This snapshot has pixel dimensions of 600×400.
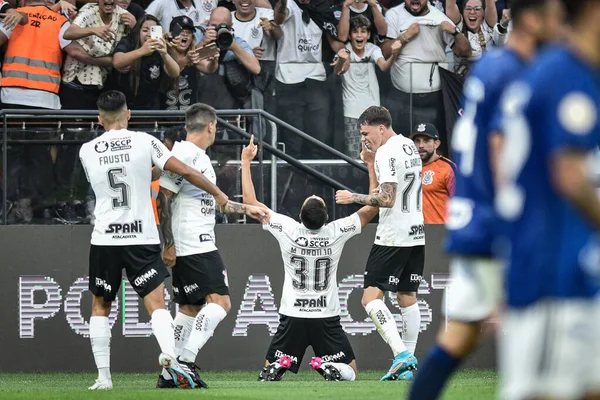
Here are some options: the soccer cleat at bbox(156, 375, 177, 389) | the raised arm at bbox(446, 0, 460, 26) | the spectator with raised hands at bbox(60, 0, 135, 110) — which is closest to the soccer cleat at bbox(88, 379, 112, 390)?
the soccer cleat at bbox(156, 375, 177, 389)

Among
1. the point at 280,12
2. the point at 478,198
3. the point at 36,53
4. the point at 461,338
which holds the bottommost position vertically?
the point at 461,338

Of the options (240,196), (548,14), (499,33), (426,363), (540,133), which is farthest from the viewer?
(499,33)

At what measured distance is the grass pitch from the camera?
8.52 m

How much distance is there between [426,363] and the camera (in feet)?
17.9

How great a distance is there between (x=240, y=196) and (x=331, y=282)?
6.36 ft

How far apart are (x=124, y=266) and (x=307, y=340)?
6.85 feet

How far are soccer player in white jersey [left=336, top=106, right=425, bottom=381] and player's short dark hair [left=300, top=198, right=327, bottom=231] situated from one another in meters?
0.49

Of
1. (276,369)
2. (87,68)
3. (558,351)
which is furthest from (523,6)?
(87,68)

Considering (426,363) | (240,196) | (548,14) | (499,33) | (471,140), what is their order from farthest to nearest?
(499,33)
(240,196)
(426,363)
(471,140)
(548,14)

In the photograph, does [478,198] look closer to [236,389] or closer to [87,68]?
[236,389]

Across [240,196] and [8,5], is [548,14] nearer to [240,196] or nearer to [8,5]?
[240,196]

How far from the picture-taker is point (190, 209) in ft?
35.0

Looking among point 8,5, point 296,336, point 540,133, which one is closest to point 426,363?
point 540,133

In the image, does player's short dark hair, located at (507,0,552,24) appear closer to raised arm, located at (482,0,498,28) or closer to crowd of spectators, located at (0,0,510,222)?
crowd of spectators, located at (0,0,510,222)
